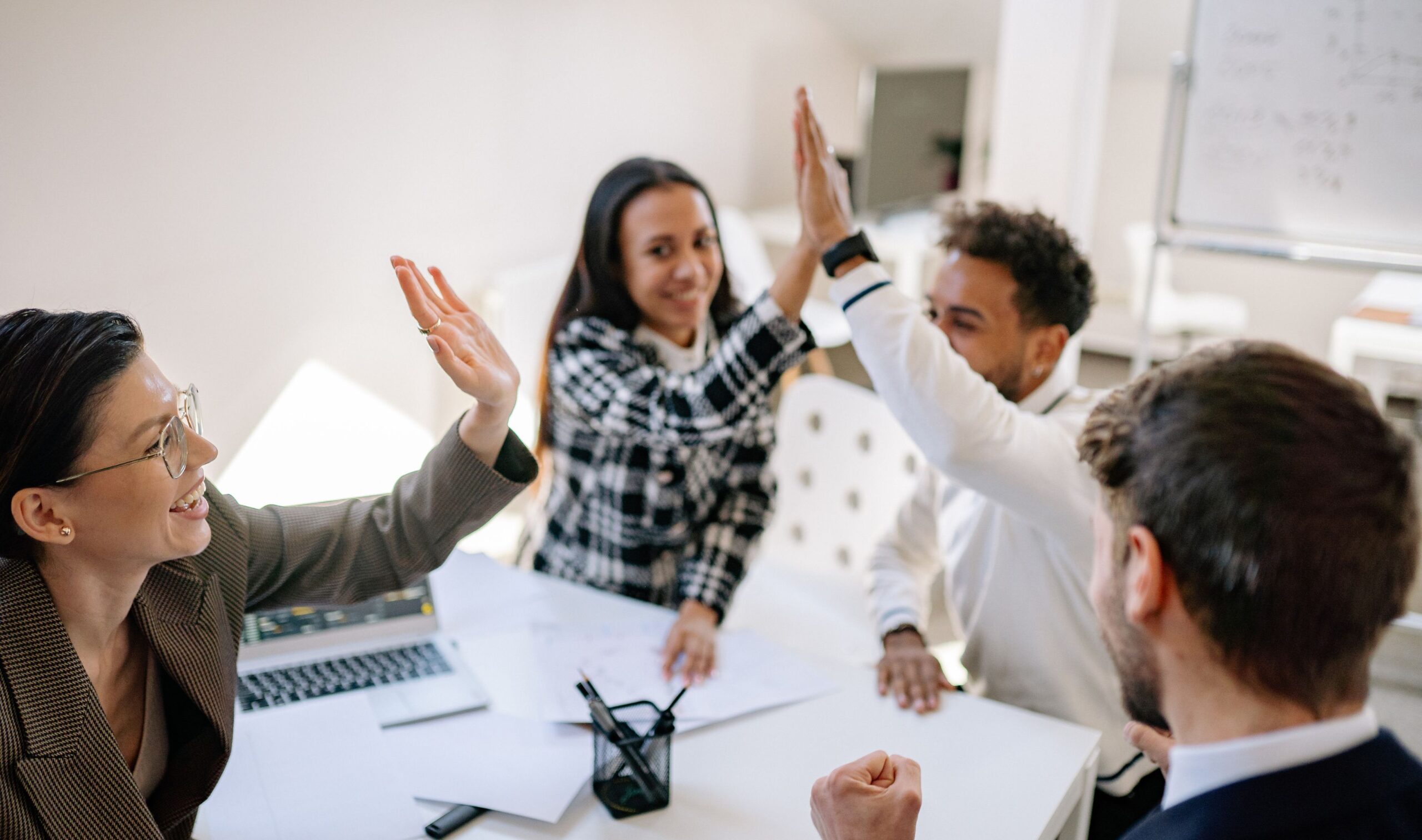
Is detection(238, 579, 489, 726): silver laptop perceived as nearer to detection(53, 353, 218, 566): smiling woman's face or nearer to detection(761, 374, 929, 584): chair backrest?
detection(53, 353, 218, 566): smiling woman's face

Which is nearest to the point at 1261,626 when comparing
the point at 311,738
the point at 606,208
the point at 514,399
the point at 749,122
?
the point at 514,399

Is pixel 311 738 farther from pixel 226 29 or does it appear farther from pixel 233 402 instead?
pixel 226 29

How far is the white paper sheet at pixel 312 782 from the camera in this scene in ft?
3.87

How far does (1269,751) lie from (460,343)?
86cm

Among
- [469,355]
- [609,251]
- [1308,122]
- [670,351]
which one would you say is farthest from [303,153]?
[1308,122]

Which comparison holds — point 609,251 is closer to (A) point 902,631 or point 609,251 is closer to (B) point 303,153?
(A) point 902,631

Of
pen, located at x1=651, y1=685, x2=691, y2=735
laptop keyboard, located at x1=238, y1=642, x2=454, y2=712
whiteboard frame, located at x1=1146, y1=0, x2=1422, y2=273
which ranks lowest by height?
laptop keyboard, located at x1=238, y1=642, x2=454, y2=712

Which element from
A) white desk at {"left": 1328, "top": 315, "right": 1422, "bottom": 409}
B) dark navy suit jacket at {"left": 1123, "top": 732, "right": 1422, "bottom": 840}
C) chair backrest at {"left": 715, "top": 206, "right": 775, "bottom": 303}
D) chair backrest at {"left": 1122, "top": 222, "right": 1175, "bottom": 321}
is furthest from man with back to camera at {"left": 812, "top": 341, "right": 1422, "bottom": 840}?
chair backrest at {"left": 1122, "top": 222, "right": 1175, "bottom": 321}

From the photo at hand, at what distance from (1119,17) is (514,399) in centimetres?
409

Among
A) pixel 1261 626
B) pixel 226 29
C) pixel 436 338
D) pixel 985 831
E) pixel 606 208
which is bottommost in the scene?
pixel 985 831

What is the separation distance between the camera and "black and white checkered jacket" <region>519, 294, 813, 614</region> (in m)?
1.65

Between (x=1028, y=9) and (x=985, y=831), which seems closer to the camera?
(x=985, y=831)

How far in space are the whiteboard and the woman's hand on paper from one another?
1.97m

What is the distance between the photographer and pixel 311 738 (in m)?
1.31
